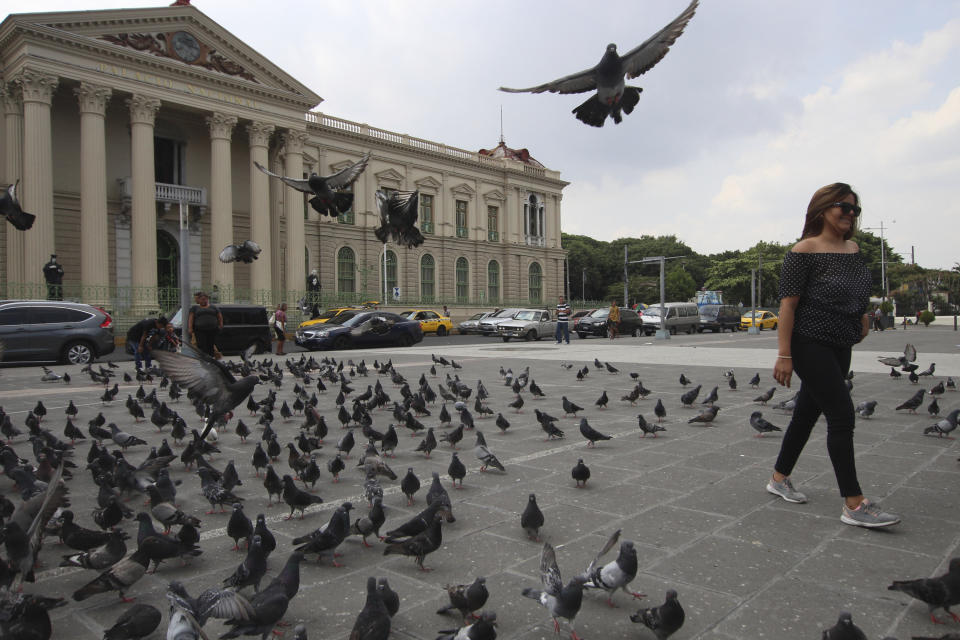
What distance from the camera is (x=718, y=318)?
3797 cm

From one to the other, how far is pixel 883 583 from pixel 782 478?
4.17ft

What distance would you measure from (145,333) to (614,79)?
12.0 metres

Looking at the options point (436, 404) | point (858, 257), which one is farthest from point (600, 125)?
point (436, 404)

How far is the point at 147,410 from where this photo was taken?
8.66m

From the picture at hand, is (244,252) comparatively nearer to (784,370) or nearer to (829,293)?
(784,370)

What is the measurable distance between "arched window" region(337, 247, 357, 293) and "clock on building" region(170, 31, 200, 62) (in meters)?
15.6

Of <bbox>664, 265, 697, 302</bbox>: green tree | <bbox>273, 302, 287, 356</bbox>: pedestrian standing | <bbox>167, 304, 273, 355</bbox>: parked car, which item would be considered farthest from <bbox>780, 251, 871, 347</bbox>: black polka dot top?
<bbox>664, 265, 697, 302</bbox>: green tree

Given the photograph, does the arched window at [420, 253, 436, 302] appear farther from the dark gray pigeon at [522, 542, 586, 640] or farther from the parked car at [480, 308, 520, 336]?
the dark gray pigeon at [522, 542, 586, 640]

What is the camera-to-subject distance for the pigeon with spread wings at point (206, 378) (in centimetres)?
457

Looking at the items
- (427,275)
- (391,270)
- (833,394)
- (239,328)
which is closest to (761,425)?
(833,394)

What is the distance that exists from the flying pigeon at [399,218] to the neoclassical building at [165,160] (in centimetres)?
1689

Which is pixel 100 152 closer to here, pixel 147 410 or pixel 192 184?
pixel 192 184

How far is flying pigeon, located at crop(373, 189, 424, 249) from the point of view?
5.41 m

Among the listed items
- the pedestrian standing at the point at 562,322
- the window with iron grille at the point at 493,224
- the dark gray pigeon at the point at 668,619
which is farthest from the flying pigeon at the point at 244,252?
the window with iron grille at the point at 493,224
